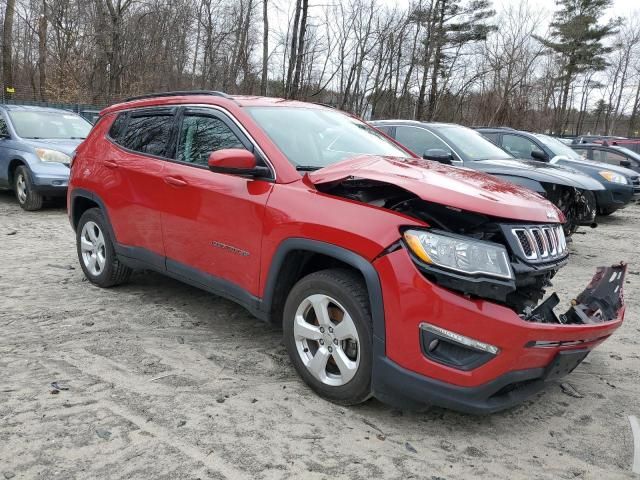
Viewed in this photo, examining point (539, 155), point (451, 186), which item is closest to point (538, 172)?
point (539, 155)

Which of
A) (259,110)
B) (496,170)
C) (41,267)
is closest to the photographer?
(259,110)

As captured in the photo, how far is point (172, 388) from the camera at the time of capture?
3.12 metres

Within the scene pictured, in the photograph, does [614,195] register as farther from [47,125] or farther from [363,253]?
[47,125]

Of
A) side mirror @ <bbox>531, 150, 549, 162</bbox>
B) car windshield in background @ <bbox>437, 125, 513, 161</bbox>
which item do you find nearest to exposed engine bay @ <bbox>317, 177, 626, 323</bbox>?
car windshield in background @ <bbox>437, 125, 513, 161</bbox>

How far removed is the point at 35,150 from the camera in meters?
8.74

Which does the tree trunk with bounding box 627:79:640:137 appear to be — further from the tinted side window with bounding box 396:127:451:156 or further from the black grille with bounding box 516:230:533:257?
the black grille with bounding box 516:230:533:257

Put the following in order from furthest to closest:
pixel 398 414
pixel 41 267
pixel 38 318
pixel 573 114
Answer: pixel 573 114
pixel 41 267
pixel 38 318
pixel 398 414

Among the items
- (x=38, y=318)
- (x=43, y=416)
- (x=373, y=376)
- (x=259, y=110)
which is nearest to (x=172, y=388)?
(x=43, y=416)

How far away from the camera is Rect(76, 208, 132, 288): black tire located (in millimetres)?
4703

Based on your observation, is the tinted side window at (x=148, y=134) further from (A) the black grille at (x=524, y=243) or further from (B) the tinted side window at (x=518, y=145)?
(B) the tinted side window at (x=518, y=145)

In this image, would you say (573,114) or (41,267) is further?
(573,114)

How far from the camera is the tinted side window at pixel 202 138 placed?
12.1 ft

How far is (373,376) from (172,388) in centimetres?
120

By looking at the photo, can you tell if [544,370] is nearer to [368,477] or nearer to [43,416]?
[368,477]
